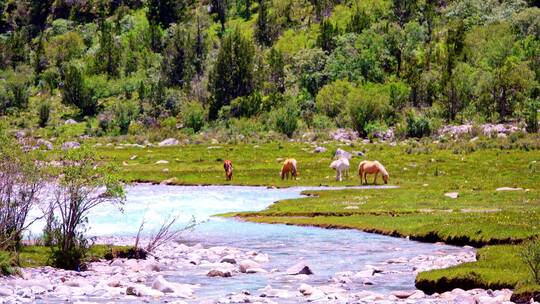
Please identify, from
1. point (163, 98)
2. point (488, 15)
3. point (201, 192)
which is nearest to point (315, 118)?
point (163, 98)

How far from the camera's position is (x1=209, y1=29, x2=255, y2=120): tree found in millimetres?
150625

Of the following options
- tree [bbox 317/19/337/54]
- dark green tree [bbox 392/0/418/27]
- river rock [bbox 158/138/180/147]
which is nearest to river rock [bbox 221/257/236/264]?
river rock [bbox 158/138/180/147]

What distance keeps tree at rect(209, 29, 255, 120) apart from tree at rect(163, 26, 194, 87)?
1294 centimetres

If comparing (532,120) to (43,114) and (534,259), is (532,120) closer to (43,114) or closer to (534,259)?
(534,259)

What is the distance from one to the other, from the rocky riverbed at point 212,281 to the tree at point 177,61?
131m

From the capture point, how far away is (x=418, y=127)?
112375 mm

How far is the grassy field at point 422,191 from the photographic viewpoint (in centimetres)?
3170

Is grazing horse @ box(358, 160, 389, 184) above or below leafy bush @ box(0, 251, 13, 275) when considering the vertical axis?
above

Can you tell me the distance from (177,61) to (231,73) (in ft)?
58.9

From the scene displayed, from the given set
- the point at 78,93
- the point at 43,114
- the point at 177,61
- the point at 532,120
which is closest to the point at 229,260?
the point at 532,120

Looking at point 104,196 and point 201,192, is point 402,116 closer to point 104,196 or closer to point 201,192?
point 201,192

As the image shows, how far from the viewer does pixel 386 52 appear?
490 ft

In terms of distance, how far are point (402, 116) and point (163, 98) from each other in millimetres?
49186

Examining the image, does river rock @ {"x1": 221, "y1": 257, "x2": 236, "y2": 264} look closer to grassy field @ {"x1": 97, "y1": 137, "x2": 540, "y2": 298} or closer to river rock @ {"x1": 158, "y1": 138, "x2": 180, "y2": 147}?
grassy field @ {"x1": 97, "y1": 137, "x2": 540, "y2": 298}
